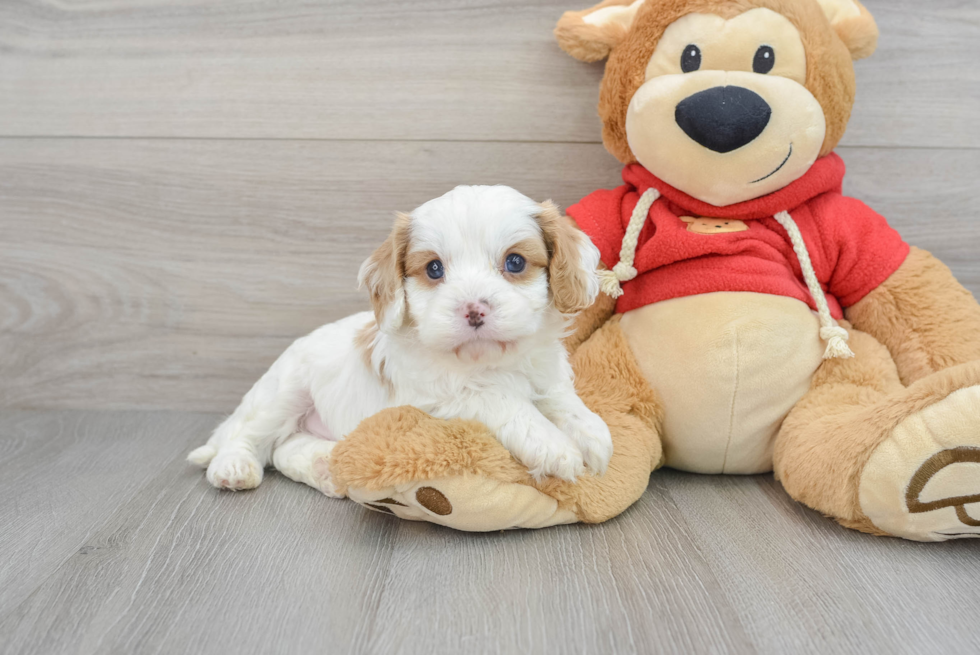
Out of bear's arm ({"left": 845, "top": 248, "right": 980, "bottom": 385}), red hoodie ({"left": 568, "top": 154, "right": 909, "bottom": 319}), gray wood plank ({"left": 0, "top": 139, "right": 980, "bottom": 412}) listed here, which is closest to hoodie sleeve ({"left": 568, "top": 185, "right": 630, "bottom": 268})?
red hoodie ({"left": 568, "top": 154, "right": 909, "bottom": 319})

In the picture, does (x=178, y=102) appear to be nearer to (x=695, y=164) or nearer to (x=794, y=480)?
(x=695, y=164)

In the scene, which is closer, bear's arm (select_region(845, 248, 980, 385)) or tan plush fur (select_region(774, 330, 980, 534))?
tan plush fur (select_region(774, 330, 980, 534))

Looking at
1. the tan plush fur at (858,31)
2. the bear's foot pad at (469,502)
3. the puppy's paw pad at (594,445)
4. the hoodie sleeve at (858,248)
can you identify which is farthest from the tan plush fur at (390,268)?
the tan plush fur at (858,31)

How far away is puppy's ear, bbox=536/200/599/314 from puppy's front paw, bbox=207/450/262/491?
783 millimetres

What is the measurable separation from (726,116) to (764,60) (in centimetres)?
17

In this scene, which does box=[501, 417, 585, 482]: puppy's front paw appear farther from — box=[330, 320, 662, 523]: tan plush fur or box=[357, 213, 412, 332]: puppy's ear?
box=[357, 213, 412, 332]: puppy's ear

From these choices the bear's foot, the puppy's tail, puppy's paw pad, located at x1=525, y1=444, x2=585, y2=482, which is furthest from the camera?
the puppy's tail

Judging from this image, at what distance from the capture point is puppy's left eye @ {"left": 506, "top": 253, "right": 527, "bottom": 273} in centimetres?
126

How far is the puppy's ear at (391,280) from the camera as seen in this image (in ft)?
4.18

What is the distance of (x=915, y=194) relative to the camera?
1818 mm

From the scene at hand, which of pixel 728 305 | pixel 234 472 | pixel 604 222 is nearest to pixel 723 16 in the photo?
pixel 604 222

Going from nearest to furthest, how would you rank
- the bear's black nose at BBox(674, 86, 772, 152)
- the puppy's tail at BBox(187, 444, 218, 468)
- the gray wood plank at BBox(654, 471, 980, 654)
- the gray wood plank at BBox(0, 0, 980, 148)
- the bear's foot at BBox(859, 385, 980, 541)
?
the gray wood plank at BBox(654, 471, 980, 654) < the bear's foot at BBox(859, 385, 980, 541) < the bear's black nose at BBox(674, 86, 772, 152) < the puppy's tail at BBox(187, 444, 218, 468) < the gray wood plank at BBox(0, 0, 980, 148)

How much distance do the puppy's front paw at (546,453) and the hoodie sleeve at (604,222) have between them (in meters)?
0.51

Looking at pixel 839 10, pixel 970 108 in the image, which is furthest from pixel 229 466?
pixel 970 108
